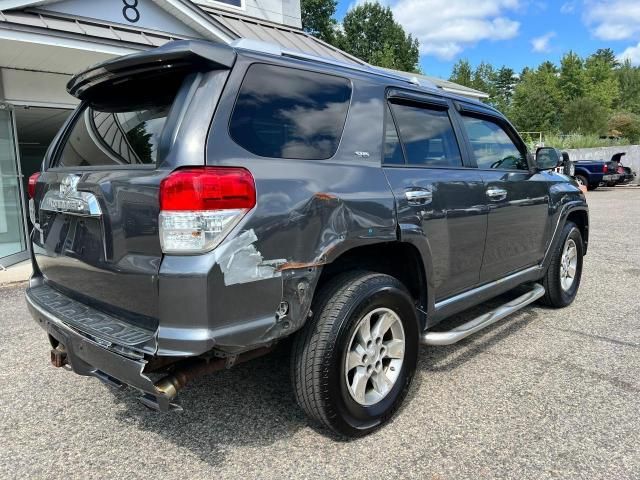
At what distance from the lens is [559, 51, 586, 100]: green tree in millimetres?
58000

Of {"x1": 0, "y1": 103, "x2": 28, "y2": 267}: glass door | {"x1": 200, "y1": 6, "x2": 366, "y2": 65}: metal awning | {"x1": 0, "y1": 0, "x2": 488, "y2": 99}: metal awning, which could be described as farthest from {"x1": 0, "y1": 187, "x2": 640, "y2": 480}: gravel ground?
{"x1": 200, "y1": 6, "x2": 366, "y2": 65}: metal awning

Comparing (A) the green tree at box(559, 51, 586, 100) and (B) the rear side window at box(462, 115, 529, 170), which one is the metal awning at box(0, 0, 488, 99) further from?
(A) the green tree at box(559, 51, 586, 100)

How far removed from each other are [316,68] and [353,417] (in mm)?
1853

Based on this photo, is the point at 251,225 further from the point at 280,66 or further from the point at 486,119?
the point at 486,119

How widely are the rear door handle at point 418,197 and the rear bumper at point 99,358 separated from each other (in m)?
1.66

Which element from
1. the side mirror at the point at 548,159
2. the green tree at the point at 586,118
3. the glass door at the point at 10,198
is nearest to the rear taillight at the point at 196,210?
the side mirror at the point at 548,159

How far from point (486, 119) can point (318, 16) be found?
4874 cm

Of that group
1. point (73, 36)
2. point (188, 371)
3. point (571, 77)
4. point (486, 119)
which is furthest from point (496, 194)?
point (571, 77)

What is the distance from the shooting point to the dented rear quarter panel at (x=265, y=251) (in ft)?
6.73

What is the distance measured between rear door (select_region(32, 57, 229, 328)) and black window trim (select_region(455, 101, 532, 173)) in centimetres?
214

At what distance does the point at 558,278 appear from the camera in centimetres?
477

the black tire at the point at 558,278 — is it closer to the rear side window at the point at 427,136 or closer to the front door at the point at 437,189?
the front door at the point at 437,189

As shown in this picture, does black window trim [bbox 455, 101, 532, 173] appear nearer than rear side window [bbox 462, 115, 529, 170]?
Yes

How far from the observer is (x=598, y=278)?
20.5 ft
